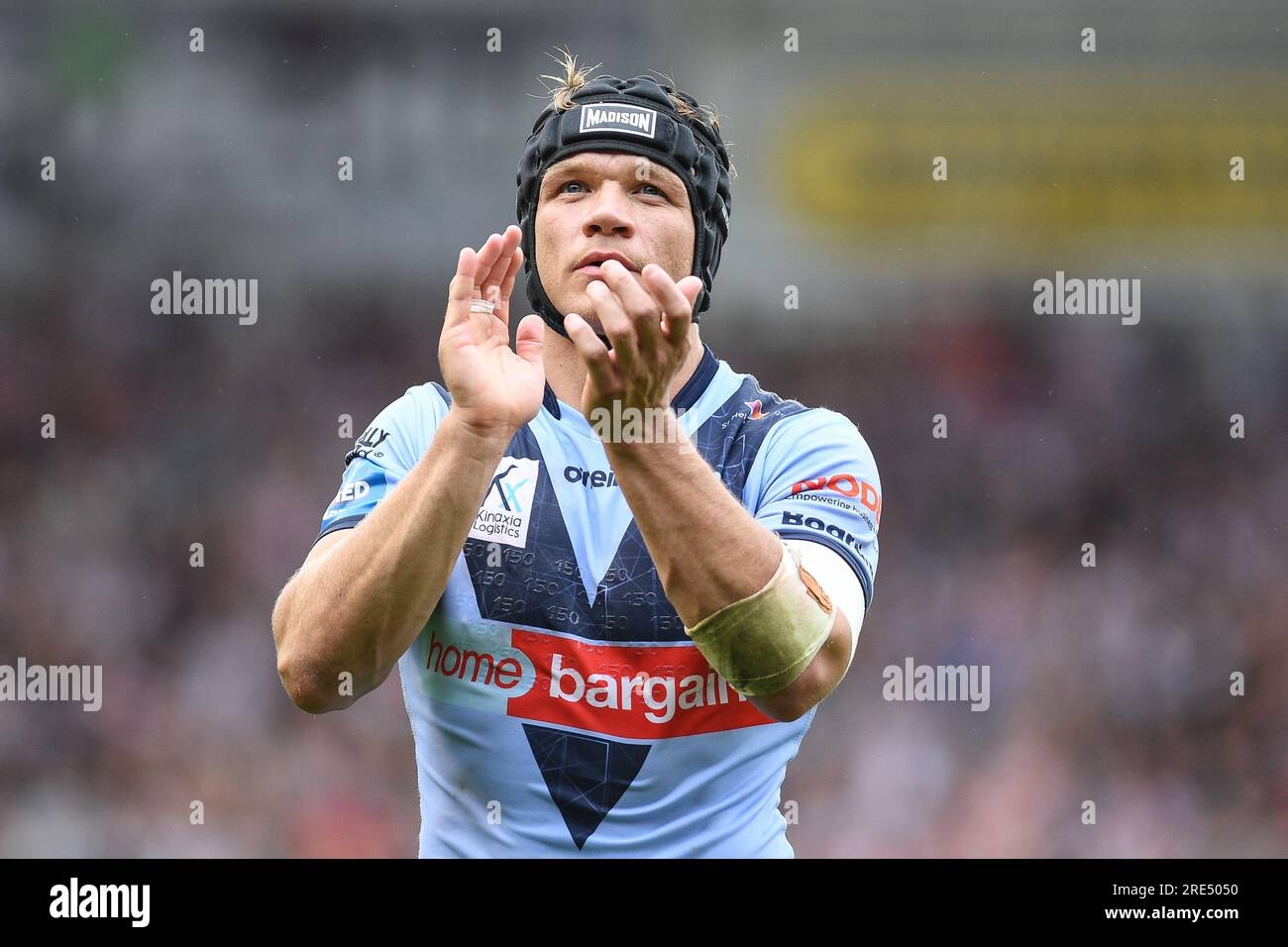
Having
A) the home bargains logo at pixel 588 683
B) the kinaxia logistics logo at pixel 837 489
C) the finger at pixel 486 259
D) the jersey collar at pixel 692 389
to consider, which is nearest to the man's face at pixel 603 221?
the jersey collar at pixel 692 389

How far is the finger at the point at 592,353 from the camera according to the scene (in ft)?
8.24

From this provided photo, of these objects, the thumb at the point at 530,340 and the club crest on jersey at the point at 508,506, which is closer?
the thumb at the point at 530,340

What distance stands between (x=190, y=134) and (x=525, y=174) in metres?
7.25

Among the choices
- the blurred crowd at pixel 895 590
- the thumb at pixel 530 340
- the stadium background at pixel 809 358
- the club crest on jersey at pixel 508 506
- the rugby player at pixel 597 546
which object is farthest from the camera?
the stadium background at pixel 809 358

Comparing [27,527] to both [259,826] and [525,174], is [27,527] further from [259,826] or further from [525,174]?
[525,174]

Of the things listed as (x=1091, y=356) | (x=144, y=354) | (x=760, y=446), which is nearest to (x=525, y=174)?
(x=760, y=446)

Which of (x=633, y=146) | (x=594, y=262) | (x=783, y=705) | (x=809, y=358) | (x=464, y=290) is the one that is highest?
(x=809, y=358)

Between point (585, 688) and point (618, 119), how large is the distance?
4.49ft

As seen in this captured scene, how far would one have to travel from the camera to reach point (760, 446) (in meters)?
3.17

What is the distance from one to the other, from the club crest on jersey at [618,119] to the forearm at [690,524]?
3.30 feet

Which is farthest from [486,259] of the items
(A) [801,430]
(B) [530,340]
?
(A) [801,430]

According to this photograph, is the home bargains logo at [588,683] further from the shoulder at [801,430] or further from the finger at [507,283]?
the finger at [507,283]

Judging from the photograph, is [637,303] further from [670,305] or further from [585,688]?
[585,688]

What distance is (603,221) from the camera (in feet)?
10.3
